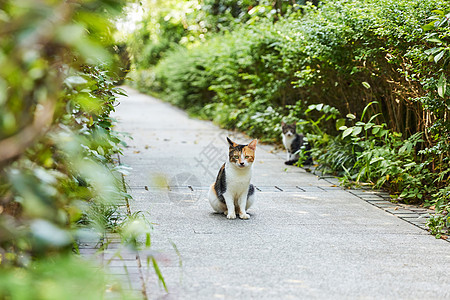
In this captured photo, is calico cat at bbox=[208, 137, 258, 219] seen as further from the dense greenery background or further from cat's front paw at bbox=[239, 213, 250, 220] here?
the dense greenery background

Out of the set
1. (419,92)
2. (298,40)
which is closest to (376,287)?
(419,92)

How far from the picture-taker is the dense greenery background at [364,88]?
5523 millimetres

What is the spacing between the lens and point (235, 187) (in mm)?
5395

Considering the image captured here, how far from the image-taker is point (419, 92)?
609cm

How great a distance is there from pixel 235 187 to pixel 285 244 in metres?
1.01

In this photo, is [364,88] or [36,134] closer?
[36,134]

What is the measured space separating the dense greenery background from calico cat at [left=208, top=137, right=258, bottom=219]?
5.61 ft

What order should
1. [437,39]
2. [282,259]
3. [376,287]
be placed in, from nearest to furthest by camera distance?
[376,287] → [282,259] → [437,39]

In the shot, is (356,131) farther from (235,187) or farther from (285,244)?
(285,244)

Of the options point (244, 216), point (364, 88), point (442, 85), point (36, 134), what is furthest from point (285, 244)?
point (364, 88)

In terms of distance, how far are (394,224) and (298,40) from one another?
3.77 m

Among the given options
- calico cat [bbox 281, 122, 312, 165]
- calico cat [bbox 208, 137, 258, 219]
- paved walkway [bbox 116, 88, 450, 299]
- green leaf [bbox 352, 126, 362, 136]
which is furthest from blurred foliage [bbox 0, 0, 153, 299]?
calico cat [bbox 281, 122, 312, 165]

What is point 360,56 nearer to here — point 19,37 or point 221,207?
point 221,207

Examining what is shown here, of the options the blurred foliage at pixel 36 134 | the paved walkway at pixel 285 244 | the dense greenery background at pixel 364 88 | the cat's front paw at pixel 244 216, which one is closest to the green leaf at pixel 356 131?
the dense greenery background at pixel 364 88
